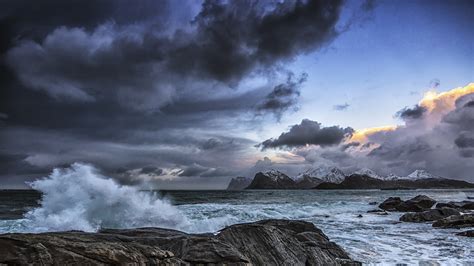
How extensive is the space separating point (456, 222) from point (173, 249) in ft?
76.0

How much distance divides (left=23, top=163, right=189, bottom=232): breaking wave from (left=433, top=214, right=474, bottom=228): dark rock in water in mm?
17316

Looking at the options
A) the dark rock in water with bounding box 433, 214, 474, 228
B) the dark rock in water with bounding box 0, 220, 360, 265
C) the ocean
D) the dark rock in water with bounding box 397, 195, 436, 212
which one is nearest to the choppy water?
the ocean

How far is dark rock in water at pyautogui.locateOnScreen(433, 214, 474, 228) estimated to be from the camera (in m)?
24.8

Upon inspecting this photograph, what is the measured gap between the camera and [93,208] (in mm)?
25359

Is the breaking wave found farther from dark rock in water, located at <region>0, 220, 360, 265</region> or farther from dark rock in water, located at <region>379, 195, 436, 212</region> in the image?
dark rock in water, located at <region>379, 195, 436, 212</region>

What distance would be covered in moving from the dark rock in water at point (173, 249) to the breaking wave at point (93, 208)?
13794mm

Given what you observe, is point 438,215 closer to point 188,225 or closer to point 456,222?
point 456,222

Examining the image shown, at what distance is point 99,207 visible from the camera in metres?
25.6

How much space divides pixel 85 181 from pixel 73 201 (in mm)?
1536

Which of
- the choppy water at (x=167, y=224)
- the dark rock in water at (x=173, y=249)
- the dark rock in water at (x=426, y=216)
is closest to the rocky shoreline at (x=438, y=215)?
the dark rock in water at (x=426, y=216)

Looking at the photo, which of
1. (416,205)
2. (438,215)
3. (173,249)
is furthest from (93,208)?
(416,205)

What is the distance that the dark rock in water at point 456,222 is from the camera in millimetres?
24823

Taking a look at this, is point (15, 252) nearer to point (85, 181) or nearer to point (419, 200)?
point (85, 181)

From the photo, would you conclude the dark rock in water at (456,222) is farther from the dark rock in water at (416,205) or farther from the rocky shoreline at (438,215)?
the dark rock in water at (416,205)
